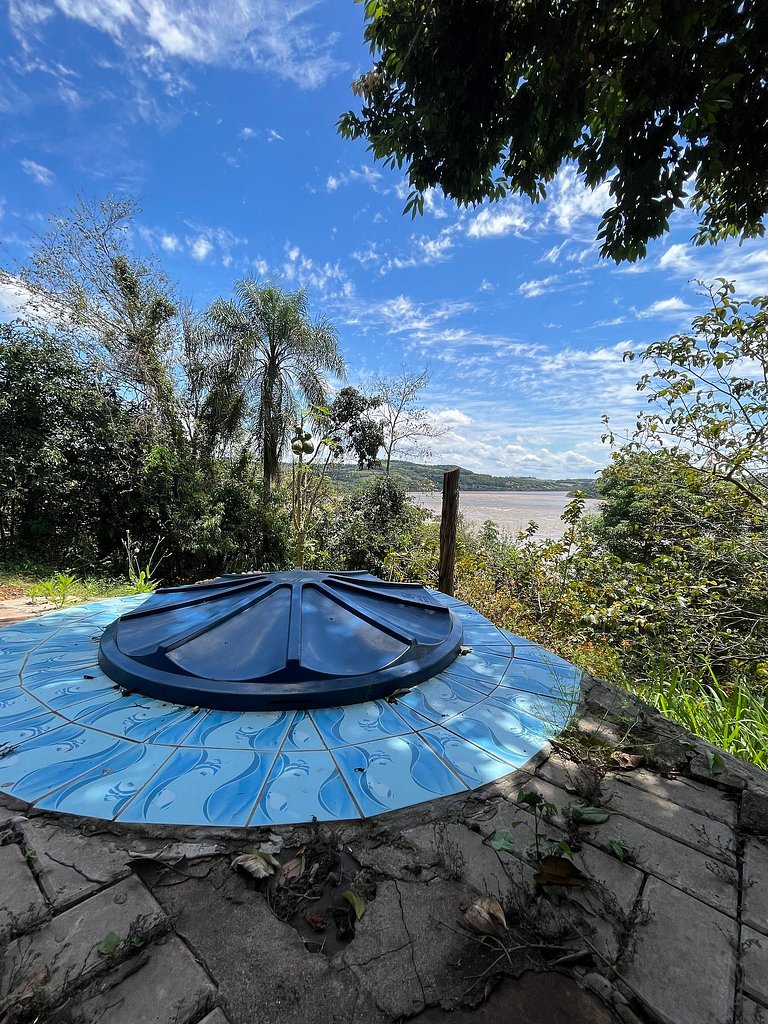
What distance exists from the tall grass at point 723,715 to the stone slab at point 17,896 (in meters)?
2.51

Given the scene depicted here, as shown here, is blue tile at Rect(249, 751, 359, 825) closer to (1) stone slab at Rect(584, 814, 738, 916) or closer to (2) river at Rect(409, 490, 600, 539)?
(1) stone slab at Rect(584, 814, 738, 916)

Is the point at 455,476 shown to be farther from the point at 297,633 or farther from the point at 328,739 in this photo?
the point at 328,739

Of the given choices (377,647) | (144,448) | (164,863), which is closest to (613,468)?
(377,647)

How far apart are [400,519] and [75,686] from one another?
8.66 meters

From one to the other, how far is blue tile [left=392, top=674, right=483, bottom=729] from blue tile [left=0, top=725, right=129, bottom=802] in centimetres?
109

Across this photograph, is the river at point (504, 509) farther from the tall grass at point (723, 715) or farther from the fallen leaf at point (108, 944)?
the fallen leaf at point (108, 944)

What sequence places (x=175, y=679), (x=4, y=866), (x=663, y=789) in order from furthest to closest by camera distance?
1. (x=175, y=679)
2. (x=663, y=789)
3. (x=4, y=866)

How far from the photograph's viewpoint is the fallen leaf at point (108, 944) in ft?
2.83

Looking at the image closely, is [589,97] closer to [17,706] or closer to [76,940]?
[76,940]

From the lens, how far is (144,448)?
8797mm

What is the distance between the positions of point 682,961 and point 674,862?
0.31 meters

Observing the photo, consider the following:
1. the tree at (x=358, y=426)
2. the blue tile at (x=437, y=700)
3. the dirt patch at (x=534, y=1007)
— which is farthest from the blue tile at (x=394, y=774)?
the tree at (x=358, y=426)

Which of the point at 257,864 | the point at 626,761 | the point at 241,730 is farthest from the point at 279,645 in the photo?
the point at 626,761

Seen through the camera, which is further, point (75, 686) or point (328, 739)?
point (75, 686)
